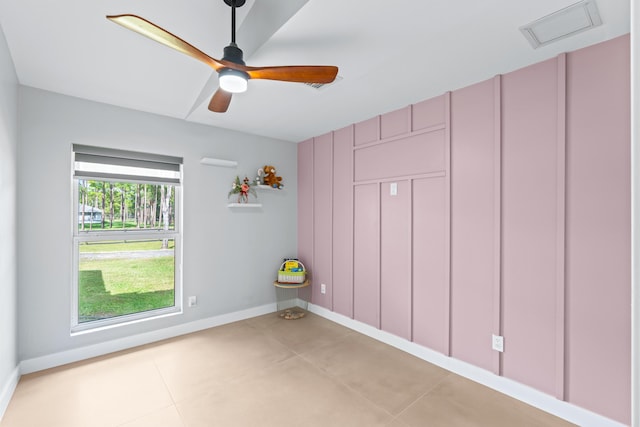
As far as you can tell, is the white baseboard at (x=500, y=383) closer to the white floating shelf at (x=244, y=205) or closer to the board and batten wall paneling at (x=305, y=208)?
the board and batten wall paneling at (x=305, y=208)

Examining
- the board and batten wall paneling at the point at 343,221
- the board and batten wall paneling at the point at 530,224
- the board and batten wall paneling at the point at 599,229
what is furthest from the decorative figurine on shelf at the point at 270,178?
the board and batten wall paneling at the point at 599,229

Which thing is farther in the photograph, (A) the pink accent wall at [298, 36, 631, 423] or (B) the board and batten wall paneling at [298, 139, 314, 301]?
(B) the board and batten wall paneling at [298, 139, 314, 301]

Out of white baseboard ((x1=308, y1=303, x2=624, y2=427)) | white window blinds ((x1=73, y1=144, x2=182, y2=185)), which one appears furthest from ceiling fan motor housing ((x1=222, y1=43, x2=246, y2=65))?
white baseboard ((x1=308, y1=303, x2=624, y2=427))

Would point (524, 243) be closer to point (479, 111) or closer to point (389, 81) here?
point (479, 111)

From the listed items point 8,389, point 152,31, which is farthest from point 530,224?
point 8,389

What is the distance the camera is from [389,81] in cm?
256

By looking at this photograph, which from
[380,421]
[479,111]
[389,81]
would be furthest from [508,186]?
[380,421]

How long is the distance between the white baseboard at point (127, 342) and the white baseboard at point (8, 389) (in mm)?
164

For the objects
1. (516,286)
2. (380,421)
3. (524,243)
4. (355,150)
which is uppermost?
(355,150)

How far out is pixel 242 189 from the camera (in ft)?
12.9

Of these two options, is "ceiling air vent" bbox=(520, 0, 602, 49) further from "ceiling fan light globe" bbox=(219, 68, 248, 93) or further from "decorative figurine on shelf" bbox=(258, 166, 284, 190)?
"decorative figurine on shelf" bbox=(258, 166, 284, 190)

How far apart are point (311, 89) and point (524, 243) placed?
2.19m

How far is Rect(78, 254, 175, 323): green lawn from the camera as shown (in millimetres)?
3072

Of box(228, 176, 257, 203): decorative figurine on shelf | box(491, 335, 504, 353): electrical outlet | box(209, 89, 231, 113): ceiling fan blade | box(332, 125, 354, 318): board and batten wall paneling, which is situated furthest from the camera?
box(228, 176, 257, 203): decorative figurine on shelf
